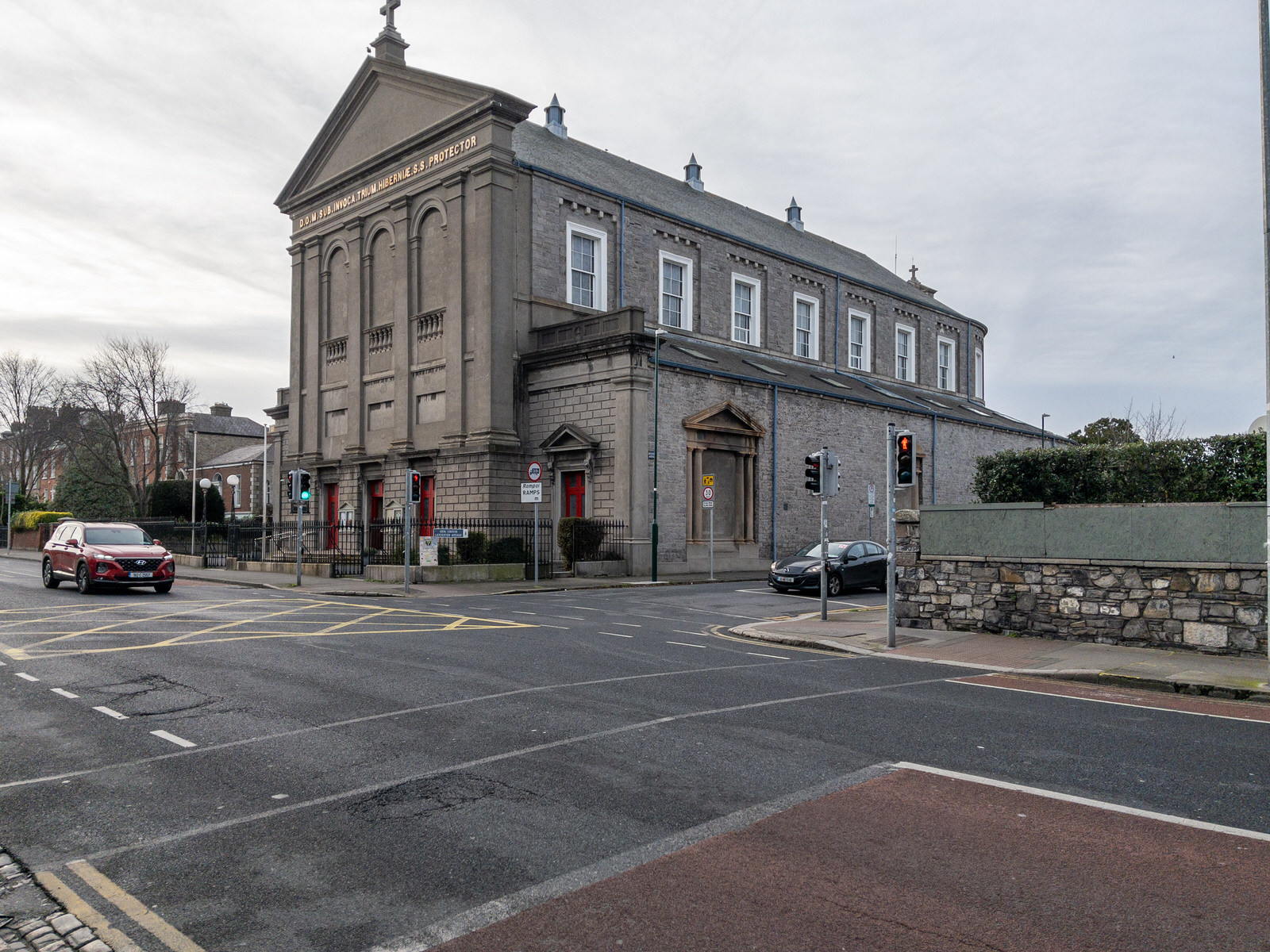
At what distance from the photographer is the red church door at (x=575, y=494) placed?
31688 mm

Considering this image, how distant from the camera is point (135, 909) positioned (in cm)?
429

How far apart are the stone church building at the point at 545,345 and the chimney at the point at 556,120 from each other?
17 cm

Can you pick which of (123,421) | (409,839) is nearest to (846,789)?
(409,839)

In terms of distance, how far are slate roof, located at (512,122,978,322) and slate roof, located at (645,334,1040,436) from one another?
5368mm

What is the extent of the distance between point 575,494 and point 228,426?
70.1m

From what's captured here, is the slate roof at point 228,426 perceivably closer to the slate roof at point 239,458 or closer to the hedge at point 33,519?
the slate roof at point 239,458

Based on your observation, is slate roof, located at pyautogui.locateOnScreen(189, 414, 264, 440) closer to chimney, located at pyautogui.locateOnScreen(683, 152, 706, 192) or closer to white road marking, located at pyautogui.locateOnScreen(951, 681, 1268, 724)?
chimney, located at pyautogui.locateOnScreen(683, 152, 706, 192)

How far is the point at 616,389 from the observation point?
1185 inches

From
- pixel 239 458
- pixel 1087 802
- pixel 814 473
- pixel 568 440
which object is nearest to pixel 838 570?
pixel 814 473

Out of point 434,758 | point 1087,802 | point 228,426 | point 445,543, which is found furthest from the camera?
point 228,426

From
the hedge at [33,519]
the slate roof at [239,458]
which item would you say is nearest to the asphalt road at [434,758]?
the hedge at [33,519]

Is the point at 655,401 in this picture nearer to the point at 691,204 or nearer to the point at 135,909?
the point at 691,204

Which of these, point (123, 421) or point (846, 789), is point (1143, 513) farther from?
point (123, 421)

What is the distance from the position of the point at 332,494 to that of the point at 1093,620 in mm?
32047
